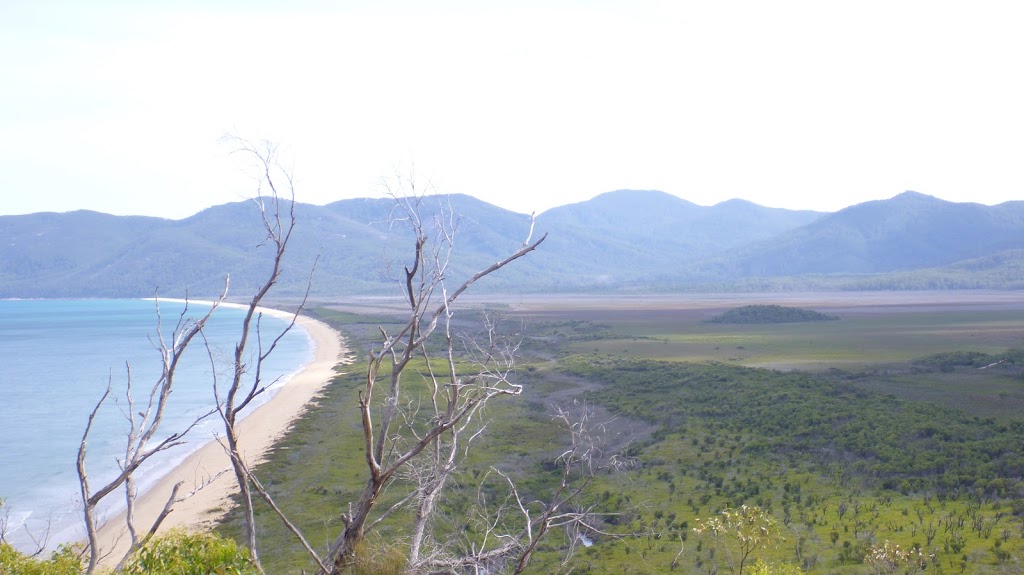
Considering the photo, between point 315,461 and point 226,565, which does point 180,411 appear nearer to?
point 315,461

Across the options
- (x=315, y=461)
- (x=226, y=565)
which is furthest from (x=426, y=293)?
(x=315, y=461)

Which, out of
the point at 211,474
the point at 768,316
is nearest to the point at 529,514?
the point at 211,474

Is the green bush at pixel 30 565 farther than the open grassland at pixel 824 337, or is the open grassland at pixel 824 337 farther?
the open grassland at pixel 824 337

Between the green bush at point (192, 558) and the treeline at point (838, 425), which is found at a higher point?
the green bush at point (192, 558)

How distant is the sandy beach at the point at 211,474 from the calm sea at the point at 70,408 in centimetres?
99

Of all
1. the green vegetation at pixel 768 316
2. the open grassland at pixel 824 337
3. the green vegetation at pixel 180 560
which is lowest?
the open grassland at pixel 824 337

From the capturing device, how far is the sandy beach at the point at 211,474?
1917cm

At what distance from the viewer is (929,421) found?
2466cm

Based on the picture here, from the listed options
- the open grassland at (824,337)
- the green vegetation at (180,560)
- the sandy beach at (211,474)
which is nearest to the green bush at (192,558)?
the green vegetation at (180,560)

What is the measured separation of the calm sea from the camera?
22.3 metres

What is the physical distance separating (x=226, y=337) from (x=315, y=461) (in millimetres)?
54720

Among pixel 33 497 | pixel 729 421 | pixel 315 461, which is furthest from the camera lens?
pixel 729 421

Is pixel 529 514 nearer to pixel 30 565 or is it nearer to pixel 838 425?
pixel 838 425

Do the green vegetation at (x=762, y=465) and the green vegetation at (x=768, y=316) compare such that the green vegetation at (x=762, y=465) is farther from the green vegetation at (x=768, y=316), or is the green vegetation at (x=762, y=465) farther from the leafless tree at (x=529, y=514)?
the green vegetation at (x=768, y=316)
